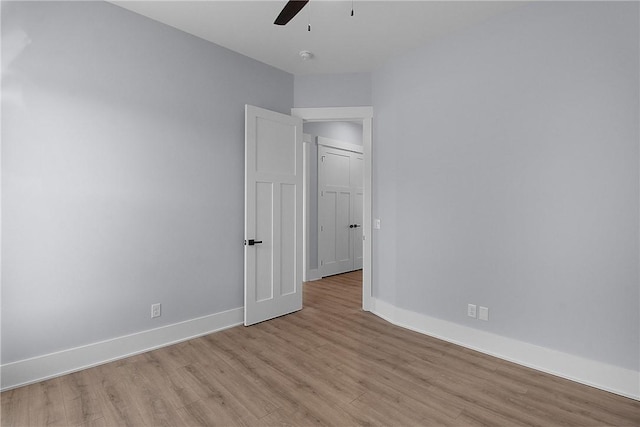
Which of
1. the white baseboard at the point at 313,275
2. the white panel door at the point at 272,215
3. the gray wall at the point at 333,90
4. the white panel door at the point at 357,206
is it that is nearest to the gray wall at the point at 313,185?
the white baseboard at the point at 313,275

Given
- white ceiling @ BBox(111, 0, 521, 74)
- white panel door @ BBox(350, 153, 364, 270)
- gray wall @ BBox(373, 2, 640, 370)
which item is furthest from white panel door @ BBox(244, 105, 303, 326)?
white panel door @ BBox(350, 153, 364, 270)

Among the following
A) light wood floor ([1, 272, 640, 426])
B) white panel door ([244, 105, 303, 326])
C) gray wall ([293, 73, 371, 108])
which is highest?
gray wall ([293, 73, 371, 108])

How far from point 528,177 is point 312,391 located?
231 centimetres

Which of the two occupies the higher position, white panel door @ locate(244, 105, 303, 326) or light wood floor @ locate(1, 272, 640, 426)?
white panel door @ locate(244, 105, 303, 326)

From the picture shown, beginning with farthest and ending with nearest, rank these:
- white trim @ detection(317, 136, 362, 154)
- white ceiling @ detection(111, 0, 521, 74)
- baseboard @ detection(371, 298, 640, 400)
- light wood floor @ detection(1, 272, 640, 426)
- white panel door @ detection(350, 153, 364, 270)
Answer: white panel door @ detection(350, 153, 364, 270) → white trim @ detection(317, 136, 362, 154) → white ceiling @ detection(111, 0, 521, 74) → baseboard @ detection(371, 298, 640, 400) → light wood floor @ detection(1, 272, 640, 426)

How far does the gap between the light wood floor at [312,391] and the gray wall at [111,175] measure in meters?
0.51

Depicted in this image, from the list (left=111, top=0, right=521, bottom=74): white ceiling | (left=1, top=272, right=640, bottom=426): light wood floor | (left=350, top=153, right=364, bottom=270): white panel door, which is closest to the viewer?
(left=1, top=272, right=640, bottom=426): light wood floor

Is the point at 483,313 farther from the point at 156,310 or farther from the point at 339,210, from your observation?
the point at 339,210

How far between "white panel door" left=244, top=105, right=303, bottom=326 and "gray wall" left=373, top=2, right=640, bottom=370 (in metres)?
1.18

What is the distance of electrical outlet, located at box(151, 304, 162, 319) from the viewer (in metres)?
2.95

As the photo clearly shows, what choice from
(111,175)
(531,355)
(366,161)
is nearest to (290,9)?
(111,175)

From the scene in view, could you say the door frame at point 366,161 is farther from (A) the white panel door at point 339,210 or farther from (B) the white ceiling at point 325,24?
(A) the white panel door at point 339,210

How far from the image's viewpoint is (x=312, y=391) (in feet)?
7.39

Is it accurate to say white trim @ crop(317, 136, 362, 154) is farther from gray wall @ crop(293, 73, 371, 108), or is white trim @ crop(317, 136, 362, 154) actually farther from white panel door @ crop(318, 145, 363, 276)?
gray wall @ crop(293, 73, 371, 108)
